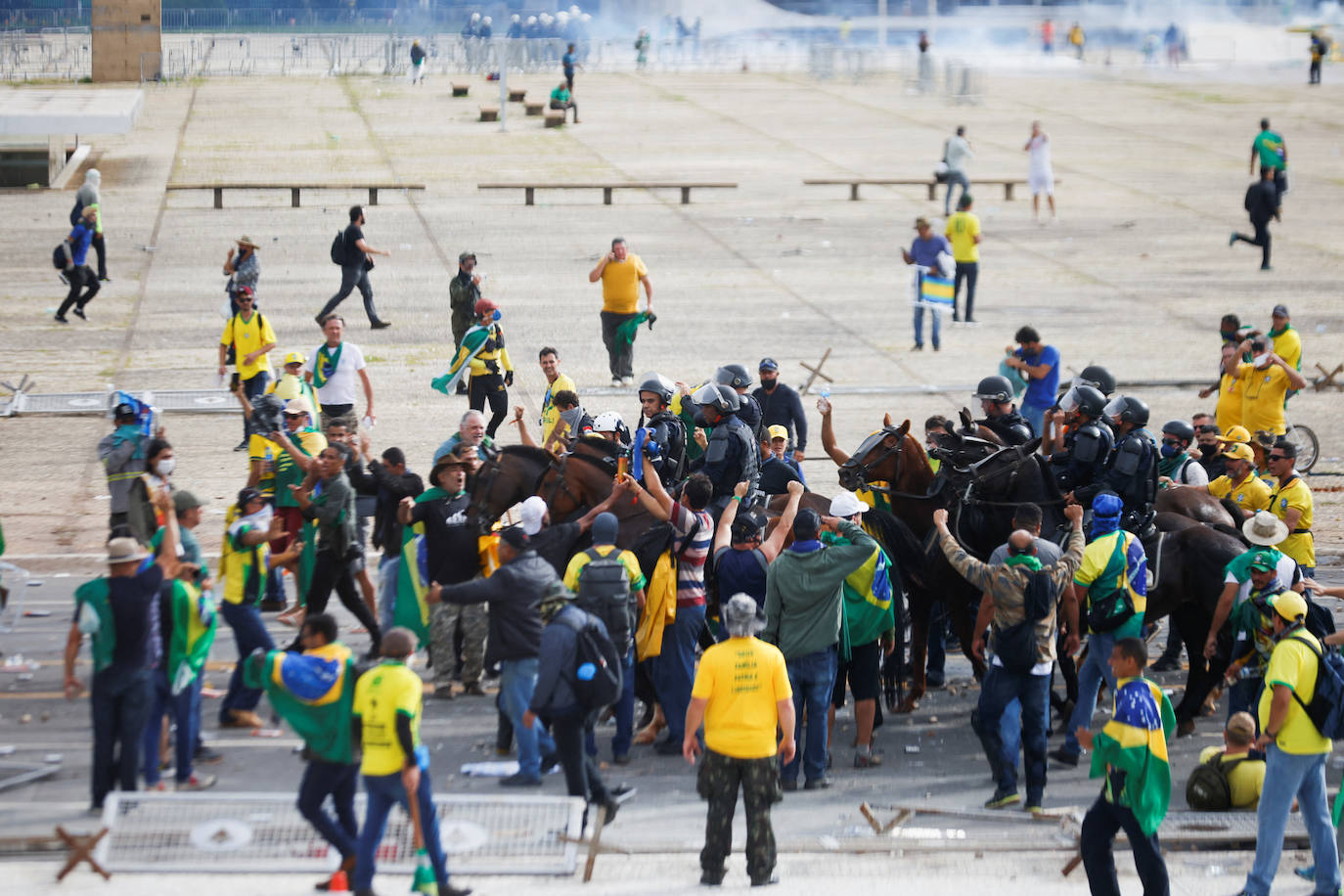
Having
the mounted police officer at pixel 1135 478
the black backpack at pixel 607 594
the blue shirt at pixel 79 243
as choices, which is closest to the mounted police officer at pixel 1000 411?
the mounted police officer at pixel 1135 478

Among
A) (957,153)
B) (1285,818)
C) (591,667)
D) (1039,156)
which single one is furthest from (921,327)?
(1285,818)

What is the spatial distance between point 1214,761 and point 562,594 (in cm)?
387

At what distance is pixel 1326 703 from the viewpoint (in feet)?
27.8

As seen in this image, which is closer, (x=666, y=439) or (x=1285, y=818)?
(x=1285, y=818)

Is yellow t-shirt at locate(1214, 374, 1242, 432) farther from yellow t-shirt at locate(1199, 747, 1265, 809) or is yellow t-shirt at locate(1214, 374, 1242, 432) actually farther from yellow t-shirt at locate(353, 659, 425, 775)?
yellow t-shirt at locate(353, 659, 425, 775)

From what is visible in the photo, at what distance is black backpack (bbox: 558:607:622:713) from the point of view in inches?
355

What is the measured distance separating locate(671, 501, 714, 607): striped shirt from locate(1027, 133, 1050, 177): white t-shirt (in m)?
22.3

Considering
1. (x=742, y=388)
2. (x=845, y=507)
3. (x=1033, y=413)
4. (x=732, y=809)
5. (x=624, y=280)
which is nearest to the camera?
(x=732, y=809)

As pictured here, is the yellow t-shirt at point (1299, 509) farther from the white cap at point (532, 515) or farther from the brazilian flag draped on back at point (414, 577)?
the brazilian flag draped on back at point (414, 577)

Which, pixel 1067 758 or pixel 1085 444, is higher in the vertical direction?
pixel 1085 444

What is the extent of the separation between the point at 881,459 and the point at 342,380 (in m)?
5.93

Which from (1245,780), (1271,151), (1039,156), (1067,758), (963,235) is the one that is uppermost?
(1271,151)

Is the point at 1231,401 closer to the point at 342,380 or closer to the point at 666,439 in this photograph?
the point at 666,439

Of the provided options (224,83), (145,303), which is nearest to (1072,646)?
(145,303)
